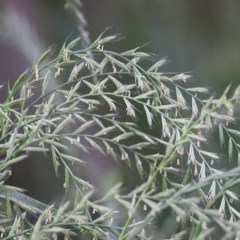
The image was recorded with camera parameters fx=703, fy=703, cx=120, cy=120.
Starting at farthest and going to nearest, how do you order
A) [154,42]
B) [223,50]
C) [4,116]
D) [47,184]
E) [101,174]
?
[223,50] → [154,42] → [47,184] → [101,174] → [4,116]

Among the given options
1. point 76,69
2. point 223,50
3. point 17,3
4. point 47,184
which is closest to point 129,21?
point 223,50

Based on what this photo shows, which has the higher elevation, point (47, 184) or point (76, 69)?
point (76, 69)

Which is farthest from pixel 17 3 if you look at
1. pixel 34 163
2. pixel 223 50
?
pixel 223 50

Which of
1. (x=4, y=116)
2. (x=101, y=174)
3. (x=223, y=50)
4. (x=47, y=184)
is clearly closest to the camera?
(x=4, y=116)

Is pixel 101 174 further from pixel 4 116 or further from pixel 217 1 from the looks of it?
pixel 217 1

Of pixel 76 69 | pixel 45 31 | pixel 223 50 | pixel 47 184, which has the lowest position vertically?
pixel 223 50

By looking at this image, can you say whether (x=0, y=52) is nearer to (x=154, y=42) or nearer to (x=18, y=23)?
(x=18, y=23)

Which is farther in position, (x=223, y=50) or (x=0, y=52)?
(x=223, y=50)
